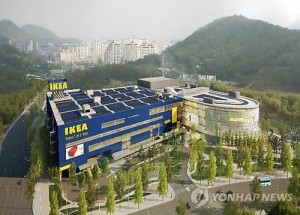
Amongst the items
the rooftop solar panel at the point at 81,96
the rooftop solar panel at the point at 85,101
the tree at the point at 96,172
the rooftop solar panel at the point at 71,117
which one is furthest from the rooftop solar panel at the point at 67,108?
the tree at the point at 96,172

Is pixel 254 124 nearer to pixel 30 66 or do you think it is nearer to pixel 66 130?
pixel 66 130

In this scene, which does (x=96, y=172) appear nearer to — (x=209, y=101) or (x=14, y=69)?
(x=209, y=101)

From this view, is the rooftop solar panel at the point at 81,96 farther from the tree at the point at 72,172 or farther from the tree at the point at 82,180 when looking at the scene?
the tree at the point at 82,180

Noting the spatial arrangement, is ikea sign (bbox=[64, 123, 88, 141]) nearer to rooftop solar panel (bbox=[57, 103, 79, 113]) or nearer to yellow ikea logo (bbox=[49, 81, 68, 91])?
rooftop solar panel (bbox=[57, 103, 79, 113])

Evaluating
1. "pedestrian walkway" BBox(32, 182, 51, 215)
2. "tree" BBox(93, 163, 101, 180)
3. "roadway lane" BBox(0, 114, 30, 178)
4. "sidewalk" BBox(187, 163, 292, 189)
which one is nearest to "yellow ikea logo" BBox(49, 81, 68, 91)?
"roadway lane" BBox(0, 114, 30, 178)

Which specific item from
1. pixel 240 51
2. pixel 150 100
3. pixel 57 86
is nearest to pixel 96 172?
pixel 150 100
